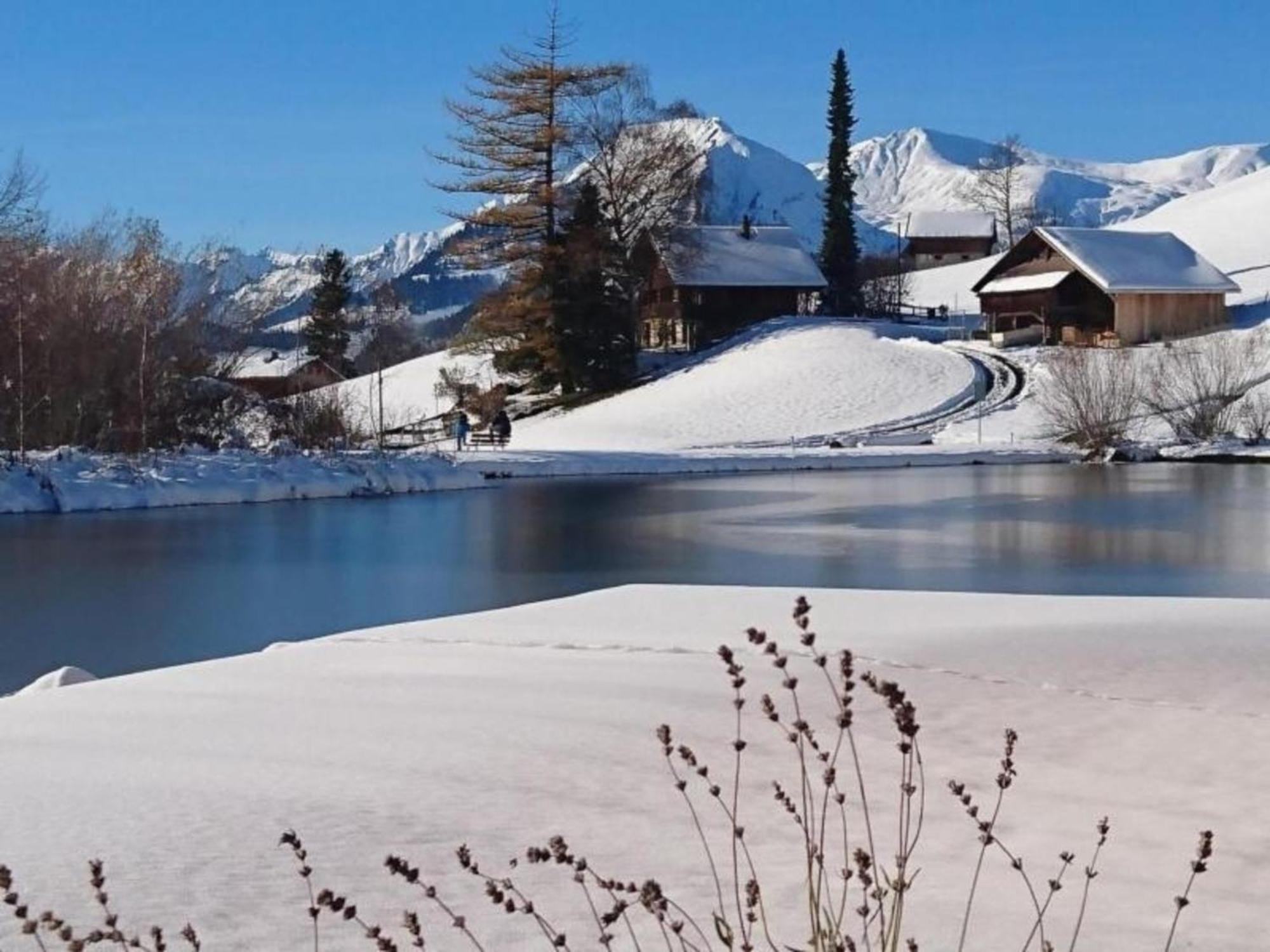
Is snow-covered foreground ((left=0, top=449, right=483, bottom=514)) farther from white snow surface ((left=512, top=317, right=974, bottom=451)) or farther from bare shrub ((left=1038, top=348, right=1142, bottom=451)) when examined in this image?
bare shrub ((left=1038, top=348, right=1142, bottom=451))

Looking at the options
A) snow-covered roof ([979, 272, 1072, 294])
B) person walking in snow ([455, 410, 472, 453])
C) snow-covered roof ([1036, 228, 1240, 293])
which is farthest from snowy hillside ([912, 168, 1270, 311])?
person walking in snow ([455, 410, 472, 453])

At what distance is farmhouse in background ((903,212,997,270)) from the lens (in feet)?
374

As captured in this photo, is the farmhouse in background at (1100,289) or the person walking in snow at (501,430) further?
the farmhouse in background at (1100,289)

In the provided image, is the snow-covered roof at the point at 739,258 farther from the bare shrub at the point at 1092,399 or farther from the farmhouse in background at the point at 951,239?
the farmhouse in background at the point at 951,239

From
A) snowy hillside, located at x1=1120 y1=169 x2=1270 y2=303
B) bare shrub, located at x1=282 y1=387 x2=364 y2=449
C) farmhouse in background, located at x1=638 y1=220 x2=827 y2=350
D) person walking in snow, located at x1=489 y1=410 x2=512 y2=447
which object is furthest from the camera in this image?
snowy hillside, located at x1=1120 y1=169 x2=1270 y2=303

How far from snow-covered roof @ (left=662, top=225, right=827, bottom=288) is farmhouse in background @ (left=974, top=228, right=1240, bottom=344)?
7.87 metres

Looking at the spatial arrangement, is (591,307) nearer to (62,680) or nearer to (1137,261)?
(1137,261)

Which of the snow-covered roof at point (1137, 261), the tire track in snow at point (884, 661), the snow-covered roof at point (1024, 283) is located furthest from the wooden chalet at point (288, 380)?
the snow-covered roof at point (1137, 261)

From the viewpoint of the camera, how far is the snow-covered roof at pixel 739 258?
205ft

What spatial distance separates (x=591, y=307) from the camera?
54.5m

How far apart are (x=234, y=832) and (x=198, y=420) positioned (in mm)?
29779

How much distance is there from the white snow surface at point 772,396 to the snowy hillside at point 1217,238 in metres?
18.3

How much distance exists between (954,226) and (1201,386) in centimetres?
7316

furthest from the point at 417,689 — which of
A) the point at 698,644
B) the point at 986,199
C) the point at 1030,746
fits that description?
the point at 986,199
